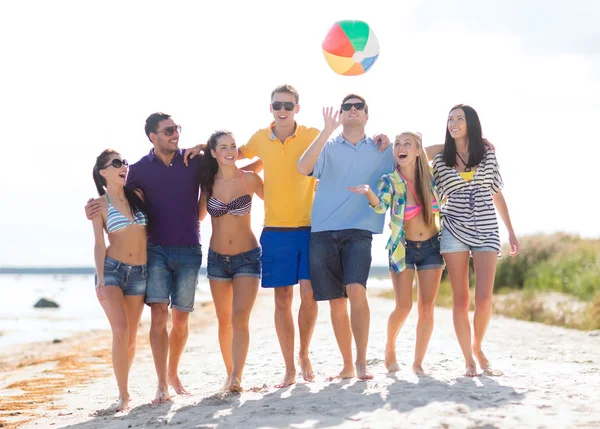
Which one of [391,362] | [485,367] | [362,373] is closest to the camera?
[362,373]

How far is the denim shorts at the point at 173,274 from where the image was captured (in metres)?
6.68

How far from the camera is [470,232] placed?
21.8 feet

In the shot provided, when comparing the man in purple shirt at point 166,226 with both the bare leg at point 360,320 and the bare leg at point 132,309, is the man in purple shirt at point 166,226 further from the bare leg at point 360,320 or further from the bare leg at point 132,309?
the bare leg at point 360,320

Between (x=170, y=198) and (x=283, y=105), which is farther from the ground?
(x=283, y=105)

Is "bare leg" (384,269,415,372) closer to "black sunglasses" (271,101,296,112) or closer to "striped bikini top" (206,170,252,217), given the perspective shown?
"striped bikini top" (206,170,252,217)

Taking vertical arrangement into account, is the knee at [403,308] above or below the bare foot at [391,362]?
above

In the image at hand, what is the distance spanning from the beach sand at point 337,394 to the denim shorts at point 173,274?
0.93m

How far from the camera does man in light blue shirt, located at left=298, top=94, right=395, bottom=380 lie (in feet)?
21.1

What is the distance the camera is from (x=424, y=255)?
6.73 metres

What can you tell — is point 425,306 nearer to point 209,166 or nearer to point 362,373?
point 362,373

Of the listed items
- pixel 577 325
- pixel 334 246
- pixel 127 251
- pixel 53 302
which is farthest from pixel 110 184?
pixel 53 302

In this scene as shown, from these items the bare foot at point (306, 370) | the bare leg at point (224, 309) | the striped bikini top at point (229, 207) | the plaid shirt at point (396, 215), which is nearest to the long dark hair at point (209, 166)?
the striped bikini top at point (229, 207)

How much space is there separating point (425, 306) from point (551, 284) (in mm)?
15764

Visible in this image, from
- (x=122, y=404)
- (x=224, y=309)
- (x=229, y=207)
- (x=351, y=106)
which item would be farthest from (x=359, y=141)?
(x=122, y=404)
